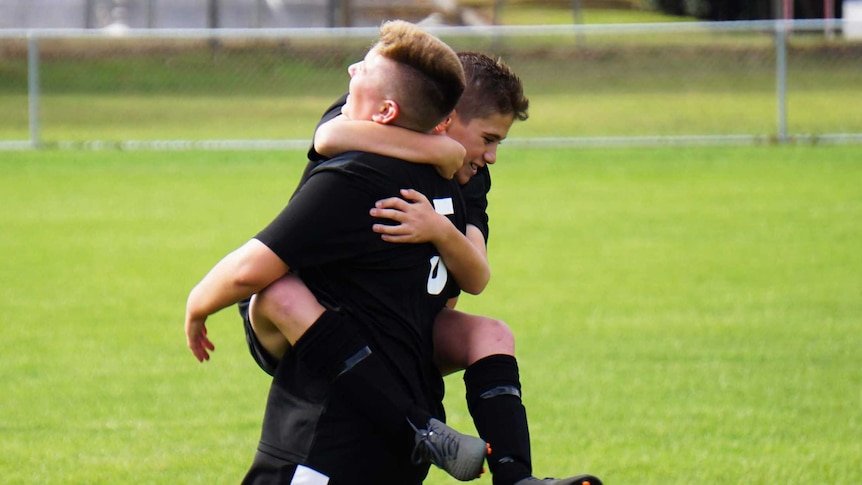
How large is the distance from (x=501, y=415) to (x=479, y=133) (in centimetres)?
71

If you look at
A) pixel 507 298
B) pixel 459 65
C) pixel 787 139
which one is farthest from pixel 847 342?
pixel 787 139

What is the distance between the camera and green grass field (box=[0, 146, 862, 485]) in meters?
4.98

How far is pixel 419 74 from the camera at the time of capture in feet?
9.48

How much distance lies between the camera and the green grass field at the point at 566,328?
4980 mm

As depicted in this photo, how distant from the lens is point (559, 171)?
15547 millimetres

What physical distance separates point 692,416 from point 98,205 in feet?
27.9

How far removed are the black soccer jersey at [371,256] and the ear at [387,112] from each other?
0.29ft

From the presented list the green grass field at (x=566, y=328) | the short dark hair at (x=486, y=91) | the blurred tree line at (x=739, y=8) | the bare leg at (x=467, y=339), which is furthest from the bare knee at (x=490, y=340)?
the blurred tree line at (x=739, y=8)

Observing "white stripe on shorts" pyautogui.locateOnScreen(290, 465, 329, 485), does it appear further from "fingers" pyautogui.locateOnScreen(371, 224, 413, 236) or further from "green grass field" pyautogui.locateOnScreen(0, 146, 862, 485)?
"green grass field" pyautogui.locateOnScreen(0, 146, 862, 485)

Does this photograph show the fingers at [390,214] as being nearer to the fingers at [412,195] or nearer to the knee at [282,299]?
the fingers at [412,195]

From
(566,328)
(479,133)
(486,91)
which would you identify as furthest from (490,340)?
(566,328)

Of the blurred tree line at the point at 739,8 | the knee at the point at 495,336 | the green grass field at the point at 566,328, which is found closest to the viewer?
the knee at the point at 495,336

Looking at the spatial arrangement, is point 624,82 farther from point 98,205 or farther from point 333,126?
point 333,126

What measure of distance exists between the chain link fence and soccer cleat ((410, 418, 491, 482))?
1539 centimetres
